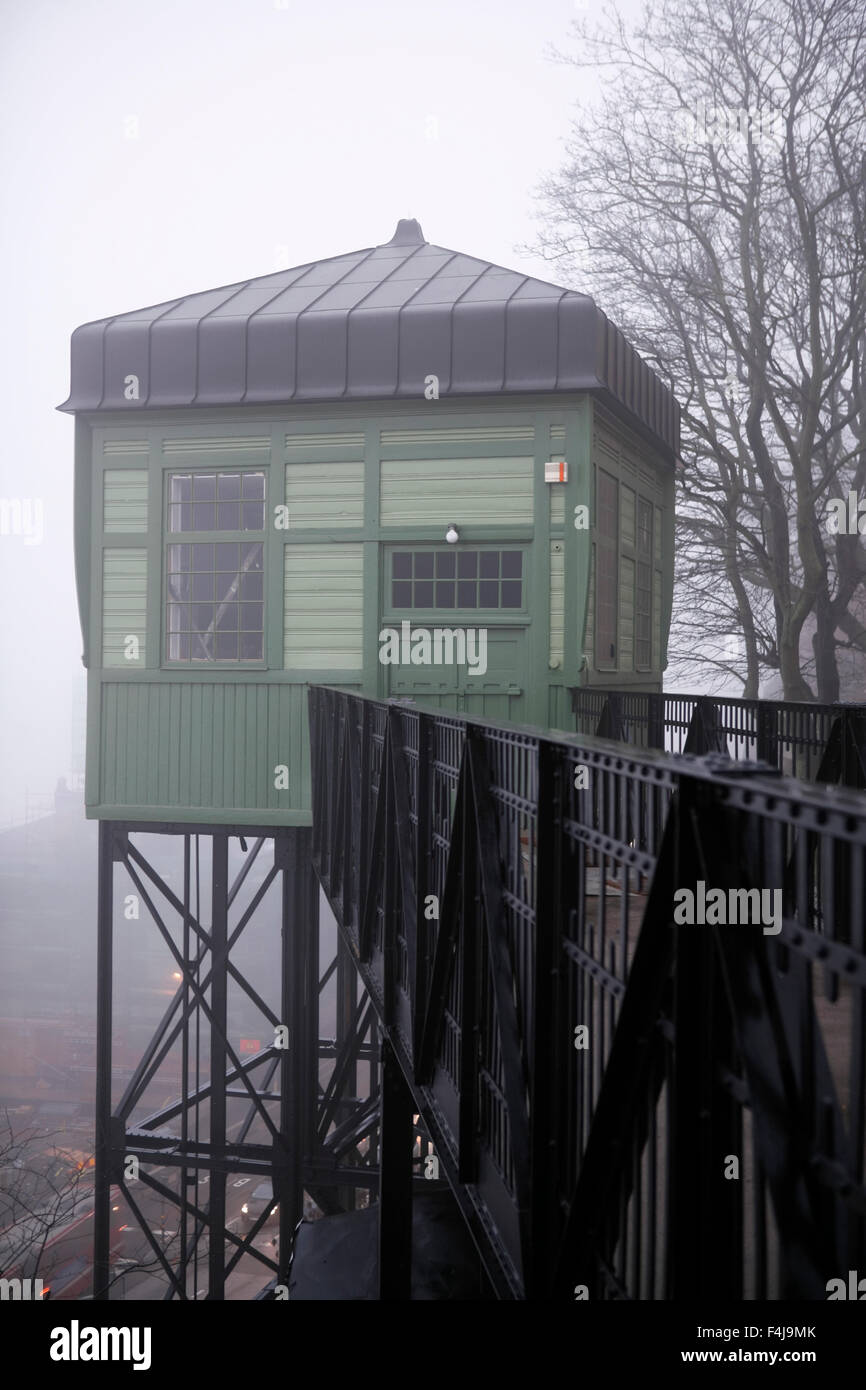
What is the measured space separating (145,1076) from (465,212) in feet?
601

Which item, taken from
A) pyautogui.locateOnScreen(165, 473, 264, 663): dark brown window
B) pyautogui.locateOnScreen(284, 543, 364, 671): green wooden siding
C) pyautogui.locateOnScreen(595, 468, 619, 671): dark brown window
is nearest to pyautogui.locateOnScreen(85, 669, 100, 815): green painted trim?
pyautogui.locateOnScreen(165, 473, 264, 663): dark brown window

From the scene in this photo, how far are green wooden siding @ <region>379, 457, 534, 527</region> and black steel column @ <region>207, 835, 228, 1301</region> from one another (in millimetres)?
4143

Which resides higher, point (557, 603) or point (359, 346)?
point (359, 346)

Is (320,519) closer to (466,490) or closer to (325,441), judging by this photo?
→ (325,441)

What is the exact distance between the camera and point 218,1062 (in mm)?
13562

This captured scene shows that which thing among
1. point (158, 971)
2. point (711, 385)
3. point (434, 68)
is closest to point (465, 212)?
point (434, 68)

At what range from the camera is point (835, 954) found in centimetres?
194

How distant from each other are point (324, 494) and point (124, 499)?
2.11 metres

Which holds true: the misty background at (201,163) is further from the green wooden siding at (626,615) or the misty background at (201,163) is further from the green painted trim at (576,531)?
the green painted trim at (576,531)

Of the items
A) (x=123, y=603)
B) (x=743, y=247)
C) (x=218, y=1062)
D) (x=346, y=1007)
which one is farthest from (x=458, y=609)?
(x=743, y=247)

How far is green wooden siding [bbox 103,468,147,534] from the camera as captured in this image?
12.4 meters

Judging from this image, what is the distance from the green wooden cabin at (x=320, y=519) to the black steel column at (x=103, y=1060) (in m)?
0.66
